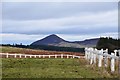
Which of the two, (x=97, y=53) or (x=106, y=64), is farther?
(x=97, y=53)

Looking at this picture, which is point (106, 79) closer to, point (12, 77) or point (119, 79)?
point (119, 79)

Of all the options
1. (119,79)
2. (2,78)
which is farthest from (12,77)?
(119,79)

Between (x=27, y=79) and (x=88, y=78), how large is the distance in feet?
8.38

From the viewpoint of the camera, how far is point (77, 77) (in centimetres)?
1647

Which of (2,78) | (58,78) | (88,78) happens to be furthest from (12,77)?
(88,78)

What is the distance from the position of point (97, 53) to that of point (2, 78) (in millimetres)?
10322

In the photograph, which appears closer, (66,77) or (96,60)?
(66,77)

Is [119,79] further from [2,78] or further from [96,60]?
[96,60]

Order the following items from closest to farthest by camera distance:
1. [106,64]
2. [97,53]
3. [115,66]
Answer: [115,66]
[106,64]
[97,53]

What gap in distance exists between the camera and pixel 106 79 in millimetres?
16203

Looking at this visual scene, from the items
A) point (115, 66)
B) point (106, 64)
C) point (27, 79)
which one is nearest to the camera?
point (27, 79)

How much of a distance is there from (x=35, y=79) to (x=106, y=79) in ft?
9.69

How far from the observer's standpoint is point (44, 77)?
53.2ft

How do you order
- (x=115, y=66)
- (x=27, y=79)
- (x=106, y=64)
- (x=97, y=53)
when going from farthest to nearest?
(x=97, y=53), (x=106, y=64), (x=115, y=66), (x=27, y=79)
